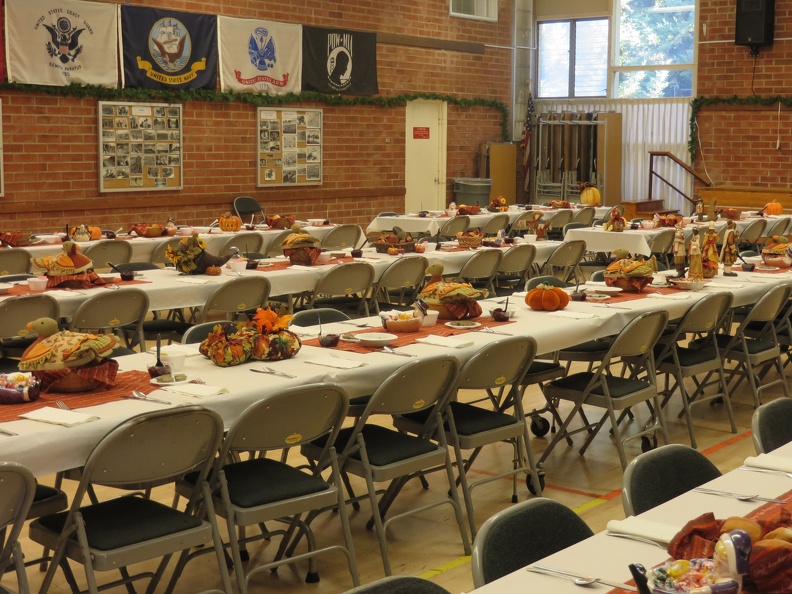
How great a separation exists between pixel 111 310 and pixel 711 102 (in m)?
14.0

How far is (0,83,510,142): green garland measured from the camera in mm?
12903

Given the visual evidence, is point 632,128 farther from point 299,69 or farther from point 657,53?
point 299,69

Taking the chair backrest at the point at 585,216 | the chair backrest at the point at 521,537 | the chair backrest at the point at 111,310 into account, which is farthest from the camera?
the chair backrest at the point at 585,216

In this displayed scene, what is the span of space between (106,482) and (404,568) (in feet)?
5.06

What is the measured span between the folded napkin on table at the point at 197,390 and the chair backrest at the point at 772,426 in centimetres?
194

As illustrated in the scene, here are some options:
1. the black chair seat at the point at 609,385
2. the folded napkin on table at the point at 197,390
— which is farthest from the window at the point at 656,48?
the folded napkin on table at the point at 197,390

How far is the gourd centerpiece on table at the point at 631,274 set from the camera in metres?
6.88

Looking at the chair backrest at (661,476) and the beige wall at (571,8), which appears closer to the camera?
the chair backrest at (661,476)

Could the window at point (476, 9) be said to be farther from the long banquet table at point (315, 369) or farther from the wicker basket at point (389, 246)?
the long banquet table at point (315, 369)

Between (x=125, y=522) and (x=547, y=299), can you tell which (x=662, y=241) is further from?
(x=125, y=522)

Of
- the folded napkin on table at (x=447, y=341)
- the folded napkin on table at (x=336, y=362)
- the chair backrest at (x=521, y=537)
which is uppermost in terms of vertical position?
the folded napkin on table at (x=447, y=341)

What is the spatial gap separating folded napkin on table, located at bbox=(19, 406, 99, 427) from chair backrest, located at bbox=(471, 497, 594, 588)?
1.58 meters

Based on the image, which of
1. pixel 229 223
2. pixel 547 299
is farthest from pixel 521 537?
pixel 229 223

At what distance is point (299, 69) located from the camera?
15.6 metres
